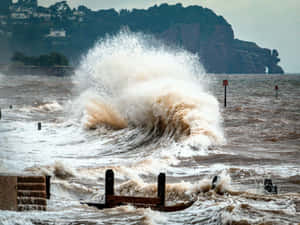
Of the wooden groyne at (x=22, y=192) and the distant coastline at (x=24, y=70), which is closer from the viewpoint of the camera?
the wooden groyne at (x=22, y=192)

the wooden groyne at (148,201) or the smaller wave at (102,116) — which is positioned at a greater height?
the smaller wave at (102,116)

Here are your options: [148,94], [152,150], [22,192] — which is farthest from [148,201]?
[148,94]

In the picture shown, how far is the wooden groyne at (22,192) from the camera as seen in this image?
278 inches

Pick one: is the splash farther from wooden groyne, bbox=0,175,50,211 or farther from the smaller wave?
wooden groyne, bbox=0,175,50,211

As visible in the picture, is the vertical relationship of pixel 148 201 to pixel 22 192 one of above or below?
below

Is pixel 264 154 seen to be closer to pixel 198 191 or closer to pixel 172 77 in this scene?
pixel 198 191

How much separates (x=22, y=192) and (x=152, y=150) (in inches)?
357

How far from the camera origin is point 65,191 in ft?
32.7

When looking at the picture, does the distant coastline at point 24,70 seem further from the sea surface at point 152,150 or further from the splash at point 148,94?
the sea surface at point 152,150

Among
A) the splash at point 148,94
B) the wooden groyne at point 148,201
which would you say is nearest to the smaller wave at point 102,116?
the splash at point 148,94

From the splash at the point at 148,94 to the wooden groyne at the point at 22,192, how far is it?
9.19 m

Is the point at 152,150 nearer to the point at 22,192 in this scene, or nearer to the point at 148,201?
the point at 148,201

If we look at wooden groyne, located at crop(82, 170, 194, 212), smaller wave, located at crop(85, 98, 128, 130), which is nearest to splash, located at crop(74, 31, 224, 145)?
smaller wave, located at crop(85, 98, 128, 130)

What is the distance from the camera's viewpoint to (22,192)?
736cm
